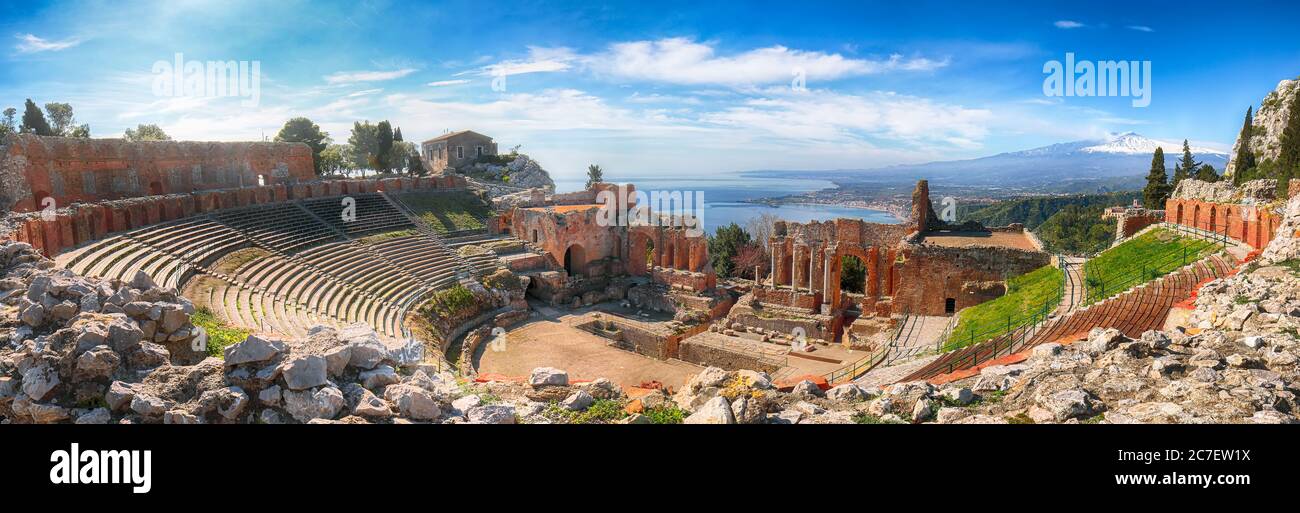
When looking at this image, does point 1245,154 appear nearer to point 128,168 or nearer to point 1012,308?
point 1012,308

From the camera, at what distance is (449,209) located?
1387 inches

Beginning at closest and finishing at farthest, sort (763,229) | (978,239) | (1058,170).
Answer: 1. (978,239)
2. (763,229)
3. (1058,170)

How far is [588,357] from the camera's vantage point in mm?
22188

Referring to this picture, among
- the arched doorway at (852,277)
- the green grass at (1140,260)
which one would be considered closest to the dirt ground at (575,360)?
the green grass at (1140,260)

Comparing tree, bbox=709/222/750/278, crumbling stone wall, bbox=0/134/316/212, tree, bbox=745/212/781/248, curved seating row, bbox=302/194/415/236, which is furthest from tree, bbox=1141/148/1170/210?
crumbling stone wall, bbox=0/134/316/212

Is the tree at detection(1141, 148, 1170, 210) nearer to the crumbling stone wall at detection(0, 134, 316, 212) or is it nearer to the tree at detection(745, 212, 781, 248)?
the tree at detection(745, 212, 781, 248)

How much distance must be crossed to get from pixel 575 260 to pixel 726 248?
59.4 feet

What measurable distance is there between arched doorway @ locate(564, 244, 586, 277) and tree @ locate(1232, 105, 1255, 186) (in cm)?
3369

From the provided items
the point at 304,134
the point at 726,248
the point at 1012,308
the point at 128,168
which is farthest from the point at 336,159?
the point at 1012,308

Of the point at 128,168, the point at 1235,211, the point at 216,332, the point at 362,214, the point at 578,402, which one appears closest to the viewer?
the point at 578,402
